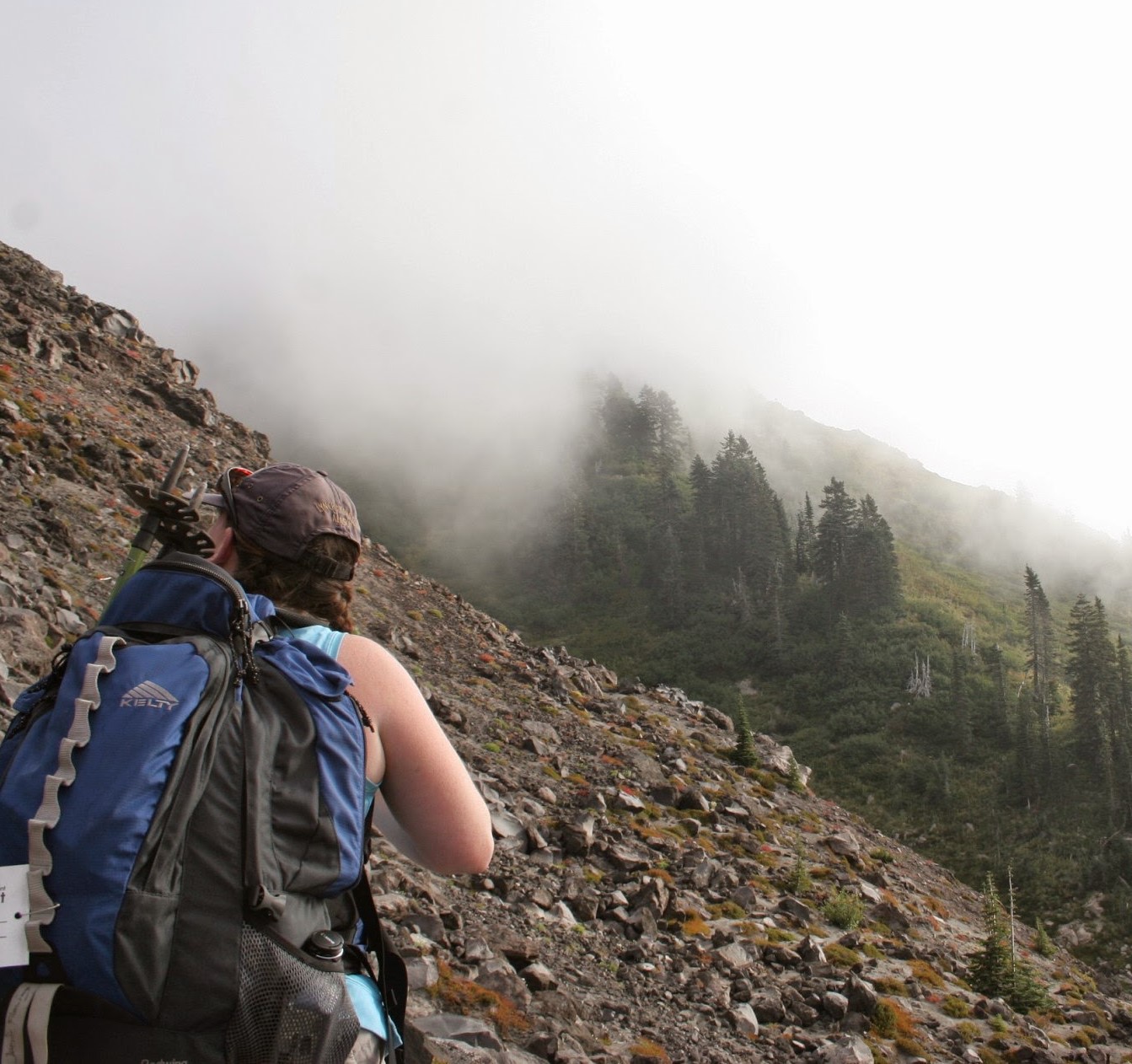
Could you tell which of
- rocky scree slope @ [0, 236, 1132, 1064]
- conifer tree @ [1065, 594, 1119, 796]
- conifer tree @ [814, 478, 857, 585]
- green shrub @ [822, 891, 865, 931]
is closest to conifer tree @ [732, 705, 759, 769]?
rocky scree slope @ [0, 236, 1132, 1064]

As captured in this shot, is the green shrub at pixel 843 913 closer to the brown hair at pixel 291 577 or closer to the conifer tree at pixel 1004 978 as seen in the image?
the conifer tree at pixel 1004 978

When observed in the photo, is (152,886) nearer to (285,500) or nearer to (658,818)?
(285,500)

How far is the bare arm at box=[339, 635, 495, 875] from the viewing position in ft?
8.02

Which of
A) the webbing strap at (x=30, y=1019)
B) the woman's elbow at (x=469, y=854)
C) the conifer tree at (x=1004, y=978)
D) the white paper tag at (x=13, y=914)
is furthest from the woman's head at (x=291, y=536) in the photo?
the conifer tree at (x=1004, y=978)

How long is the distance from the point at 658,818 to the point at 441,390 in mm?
160356

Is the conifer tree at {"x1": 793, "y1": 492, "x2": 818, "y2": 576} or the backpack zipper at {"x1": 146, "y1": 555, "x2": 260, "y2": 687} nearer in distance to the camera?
the backpack zipper at {"x1": 146, "y1": 555, "x2": 260, "y2": 687}

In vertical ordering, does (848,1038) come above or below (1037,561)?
below

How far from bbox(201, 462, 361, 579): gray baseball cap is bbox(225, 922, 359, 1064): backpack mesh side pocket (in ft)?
4.11

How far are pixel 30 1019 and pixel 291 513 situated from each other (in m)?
1.54

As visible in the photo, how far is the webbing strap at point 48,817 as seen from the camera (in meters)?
1.74

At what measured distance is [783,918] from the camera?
1611 centimetres

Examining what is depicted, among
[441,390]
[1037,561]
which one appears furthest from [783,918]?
[441,390]

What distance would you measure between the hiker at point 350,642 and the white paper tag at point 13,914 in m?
0.92

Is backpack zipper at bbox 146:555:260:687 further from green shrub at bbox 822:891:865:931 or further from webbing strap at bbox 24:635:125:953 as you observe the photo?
green shrub at bbox 822:891:865:931
